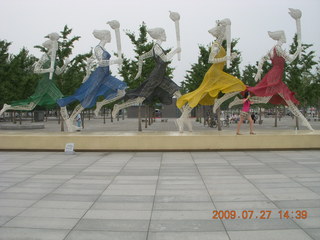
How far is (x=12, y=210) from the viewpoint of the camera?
189 inches

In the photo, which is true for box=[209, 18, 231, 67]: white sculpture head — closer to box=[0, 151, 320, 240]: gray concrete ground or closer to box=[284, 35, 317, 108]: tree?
box=[0, 151, 320, 240]: gray concrete ground

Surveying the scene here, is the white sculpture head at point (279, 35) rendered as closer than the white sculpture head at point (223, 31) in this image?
No

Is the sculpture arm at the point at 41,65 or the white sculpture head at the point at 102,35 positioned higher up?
the white sculpture head at the point at 102,35

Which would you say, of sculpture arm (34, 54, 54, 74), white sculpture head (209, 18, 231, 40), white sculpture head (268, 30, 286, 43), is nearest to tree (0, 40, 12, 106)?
sculpture arm (34, 54, 54, 74)

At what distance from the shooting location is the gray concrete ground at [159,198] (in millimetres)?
3938

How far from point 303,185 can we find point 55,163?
629 cm

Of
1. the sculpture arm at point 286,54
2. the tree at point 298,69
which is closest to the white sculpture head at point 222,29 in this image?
the sculpture arm at point 286,54

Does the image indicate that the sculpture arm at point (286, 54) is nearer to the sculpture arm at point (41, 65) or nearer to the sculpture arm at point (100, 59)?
the sculpture arm at point (100, 59)

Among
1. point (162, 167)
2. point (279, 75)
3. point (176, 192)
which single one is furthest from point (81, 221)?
point (279, 75)
